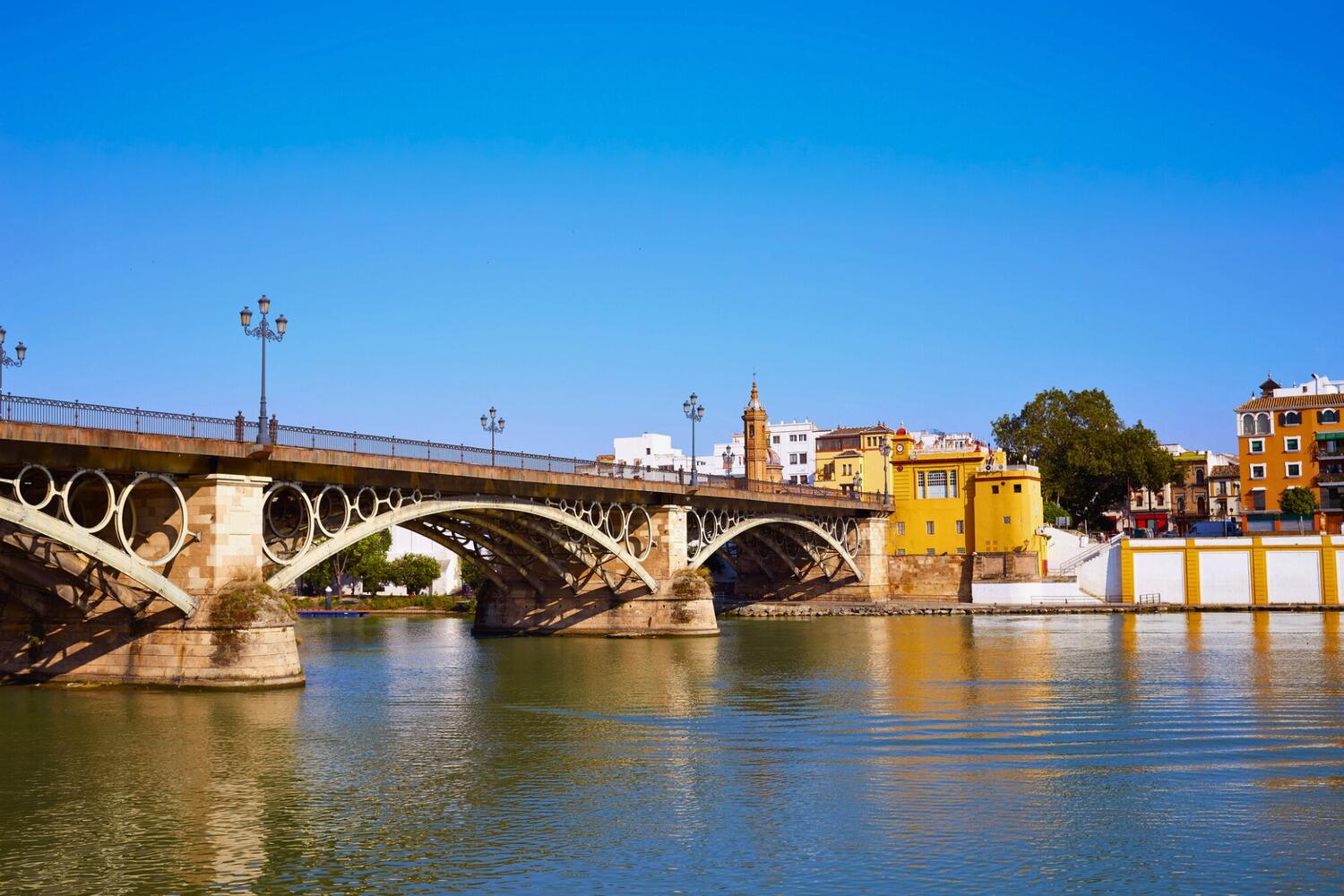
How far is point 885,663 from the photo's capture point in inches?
1855

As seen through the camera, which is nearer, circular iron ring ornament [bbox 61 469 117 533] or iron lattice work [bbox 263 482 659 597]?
circular iron ring ornament [bbox 61 469 117 533]

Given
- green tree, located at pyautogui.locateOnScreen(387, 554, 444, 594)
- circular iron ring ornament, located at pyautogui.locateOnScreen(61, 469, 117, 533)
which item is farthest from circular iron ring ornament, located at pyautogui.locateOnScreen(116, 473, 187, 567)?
green tree, located at pyautogui.locateOnScreen(387, 554, 444, 594)

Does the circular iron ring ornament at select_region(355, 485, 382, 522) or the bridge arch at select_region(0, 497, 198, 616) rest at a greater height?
the circular iron ring ornament at select_region(355, 485, 382, 522)

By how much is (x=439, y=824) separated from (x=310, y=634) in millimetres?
50815

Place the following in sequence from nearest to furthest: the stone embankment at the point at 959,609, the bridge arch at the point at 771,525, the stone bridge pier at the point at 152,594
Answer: the stone bridge pier at the point at 152,594
the bridge arch at the point at 771,525
the stone embankment at the point at 959,609

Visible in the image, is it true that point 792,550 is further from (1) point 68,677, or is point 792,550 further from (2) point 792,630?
(1) point 68,677

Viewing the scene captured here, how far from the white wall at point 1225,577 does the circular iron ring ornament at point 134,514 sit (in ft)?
207

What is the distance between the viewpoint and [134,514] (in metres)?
35.7

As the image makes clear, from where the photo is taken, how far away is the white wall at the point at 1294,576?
262 feet

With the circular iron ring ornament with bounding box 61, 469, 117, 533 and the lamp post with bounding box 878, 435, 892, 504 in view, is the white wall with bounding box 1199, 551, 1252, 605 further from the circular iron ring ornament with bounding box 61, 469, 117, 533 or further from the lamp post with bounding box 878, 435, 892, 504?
the circular iron ring ornament with bounding box 61, 469, 117, 533

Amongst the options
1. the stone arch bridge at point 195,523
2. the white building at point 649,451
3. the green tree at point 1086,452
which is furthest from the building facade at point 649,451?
the stone arch bridge at point 195,523

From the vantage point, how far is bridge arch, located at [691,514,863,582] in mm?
67625

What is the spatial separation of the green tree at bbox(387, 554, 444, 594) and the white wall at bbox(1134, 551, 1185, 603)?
48.5 meters

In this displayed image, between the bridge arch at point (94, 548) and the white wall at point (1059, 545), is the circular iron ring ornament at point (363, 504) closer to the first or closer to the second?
the bridge arch at point (94, 548)
